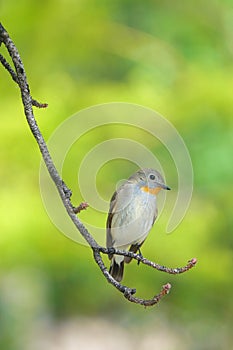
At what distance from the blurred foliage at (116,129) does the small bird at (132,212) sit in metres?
1.57

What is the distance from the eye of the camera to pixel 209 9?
14.3 feet

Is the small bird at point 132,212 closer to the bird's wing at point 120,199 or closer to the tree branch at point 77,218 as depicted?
the bird's wing at point 120,199

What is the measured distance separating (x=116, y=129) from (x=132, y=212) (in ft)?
6.57

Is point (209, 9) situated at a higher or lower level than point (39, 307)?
higher

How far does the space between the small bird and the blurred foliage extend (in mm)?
1575

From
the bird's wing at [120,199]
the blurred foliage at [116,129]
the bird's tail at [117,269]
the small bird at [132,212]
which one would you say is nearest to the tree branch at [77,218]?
the small bird at [132,212]

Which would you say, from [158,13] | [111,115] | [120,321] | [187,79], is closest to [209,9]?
[158,13]

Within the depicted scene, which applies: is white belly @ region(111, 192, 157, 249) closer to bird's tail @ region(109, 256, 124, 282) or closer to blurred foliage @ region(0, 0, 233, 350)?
bird's tail @ region(109, 256, 124, 282)

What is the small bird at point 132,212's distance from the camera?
1312 millimetres

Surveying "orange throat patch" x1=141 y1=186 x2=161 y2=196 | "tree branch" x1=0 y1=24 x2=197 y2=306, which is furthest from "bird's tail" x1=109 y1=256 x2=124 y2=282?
"tree branch" x1=0 y1=24 x2=197 y2=306

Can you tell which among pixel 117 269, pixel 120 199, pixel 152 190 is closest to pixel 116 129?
pixel 117 269

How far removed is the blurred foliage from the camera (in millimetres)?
3229

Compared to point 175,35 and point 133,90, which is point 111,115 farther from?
point 175,35

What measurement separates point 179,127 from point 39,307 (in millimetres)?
1552
